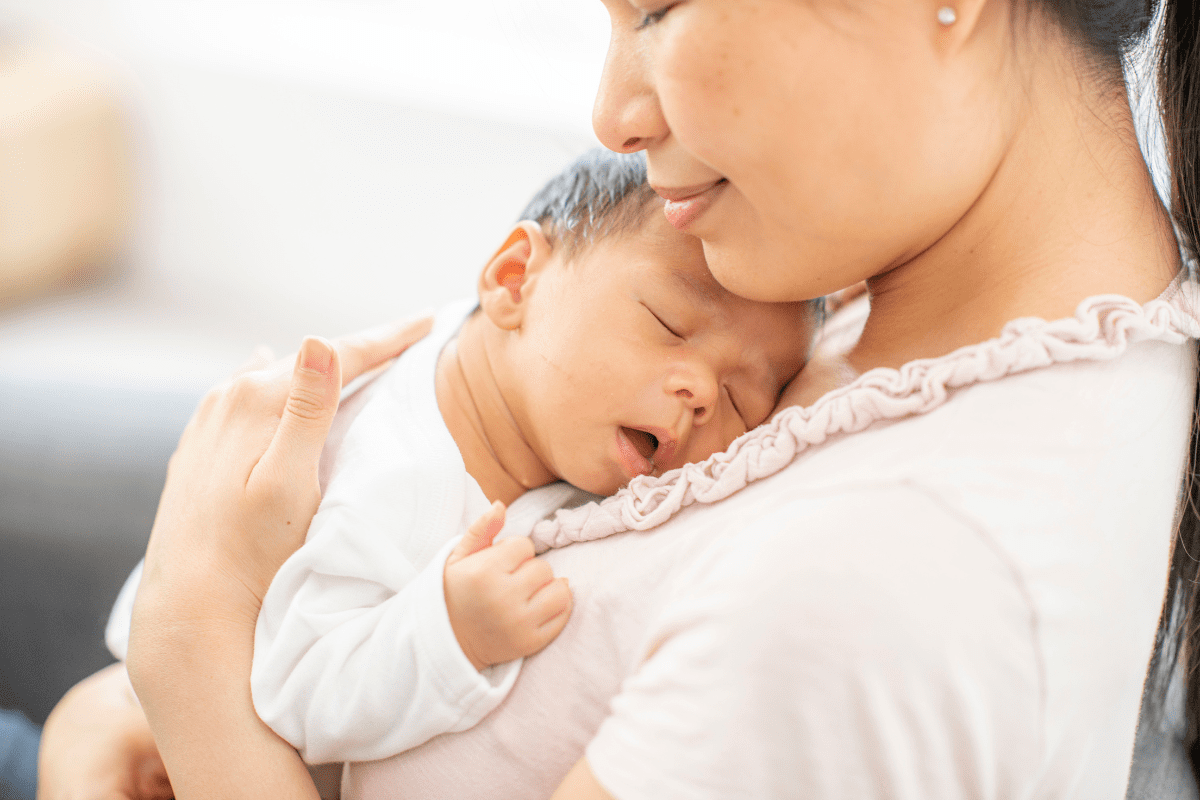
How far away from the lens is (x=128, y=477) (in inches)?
56.9

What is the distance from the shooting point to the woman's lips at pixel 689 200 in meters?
0.73

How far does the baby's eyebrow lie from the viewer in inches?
36.0

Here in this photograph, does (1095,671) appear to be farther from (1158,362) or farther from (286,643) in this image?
(286,643)

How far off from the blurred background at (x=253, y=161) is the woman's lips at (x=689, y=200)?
1.29 metres

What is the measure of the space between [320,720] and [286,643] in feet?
0.26

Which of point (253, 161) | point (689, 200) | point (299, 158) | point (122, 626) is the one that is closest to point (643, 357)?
point (689, 200)

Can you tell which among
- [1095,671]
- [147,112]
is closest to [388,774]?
[1095,671]

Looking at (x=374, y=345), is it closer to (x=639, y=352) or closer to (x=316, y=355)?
(x=316, y=355)

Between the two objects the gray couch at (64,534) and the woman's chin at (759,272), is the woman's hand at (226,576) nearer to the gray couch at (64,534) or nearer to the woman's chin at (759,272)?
the woman's chin at (759,272)

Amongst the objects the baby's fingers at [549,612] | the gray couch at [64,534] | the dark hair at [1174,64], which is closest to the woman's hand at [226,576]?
the baby's fingers at [549,612]

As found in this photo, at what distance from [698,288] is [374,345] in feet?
1.41

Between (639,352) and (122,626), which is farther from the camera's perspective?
(122,626)

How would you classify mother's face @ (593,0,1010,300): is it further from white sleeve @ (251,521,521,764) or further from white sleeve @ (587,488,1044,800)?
white sleeve @ (251,521,521,764)

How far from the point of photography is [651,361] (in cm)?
91
